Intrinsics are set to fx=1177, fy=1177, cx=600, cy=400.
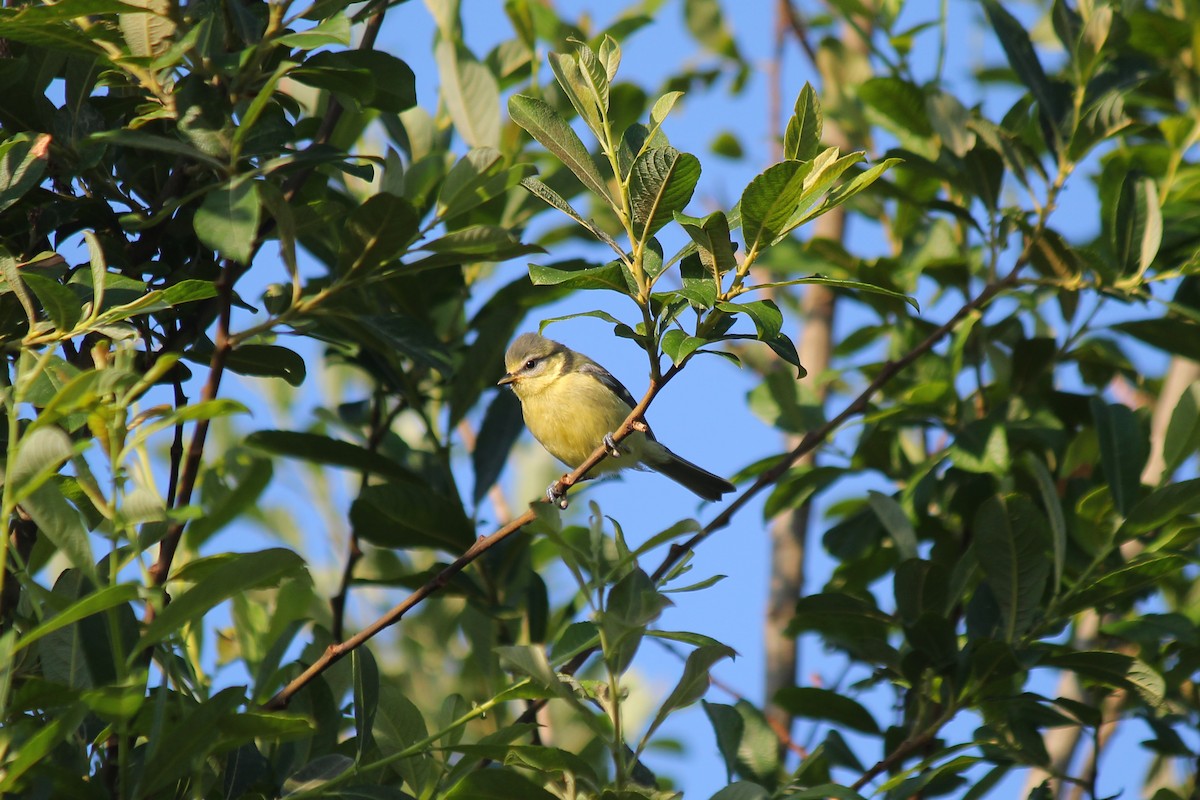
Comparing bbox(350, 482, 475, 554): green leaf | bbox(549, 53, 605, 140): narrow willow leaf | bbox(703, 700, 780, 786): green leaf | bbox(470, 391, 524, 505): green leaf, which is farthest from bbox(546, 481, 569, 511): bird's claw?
bbox(549, 53, 605, 140): narrow willow leaf

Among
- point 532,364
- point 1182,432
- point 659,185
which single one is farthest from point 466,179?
point 532,364

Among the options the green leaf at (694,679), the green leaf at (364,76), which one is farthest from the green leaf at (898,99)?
the green leaf at (694,679)

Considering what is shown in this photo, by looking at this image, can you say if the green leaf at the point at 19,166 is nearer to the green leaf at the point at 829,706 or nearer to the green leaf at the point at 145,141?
the green leaf at the point at 145,141

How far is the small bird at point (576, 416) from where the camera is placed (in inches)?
218

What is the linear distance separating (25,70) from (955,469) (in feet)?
10.2

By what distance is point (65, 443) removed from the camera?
1852mm

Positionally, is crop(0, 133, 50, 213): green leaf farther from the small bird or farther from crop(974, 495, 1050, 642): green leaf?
the small bird

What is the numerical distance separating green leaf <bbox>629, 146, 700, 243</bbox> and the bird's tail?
3458 millimetres

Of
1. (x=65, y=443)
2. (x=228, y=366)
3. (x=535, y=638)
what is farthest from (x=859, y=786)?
(x=65, y=443)

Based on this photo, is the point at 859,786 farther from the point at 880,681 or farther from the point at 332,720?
the point at 332,720

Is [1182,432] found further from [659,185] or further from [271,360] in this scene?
[271,360]

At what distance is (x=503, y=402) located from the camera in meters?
4.08

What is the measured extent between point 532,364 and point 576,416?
41 cm

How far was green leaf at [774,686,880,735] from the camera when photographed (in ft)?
11.8
